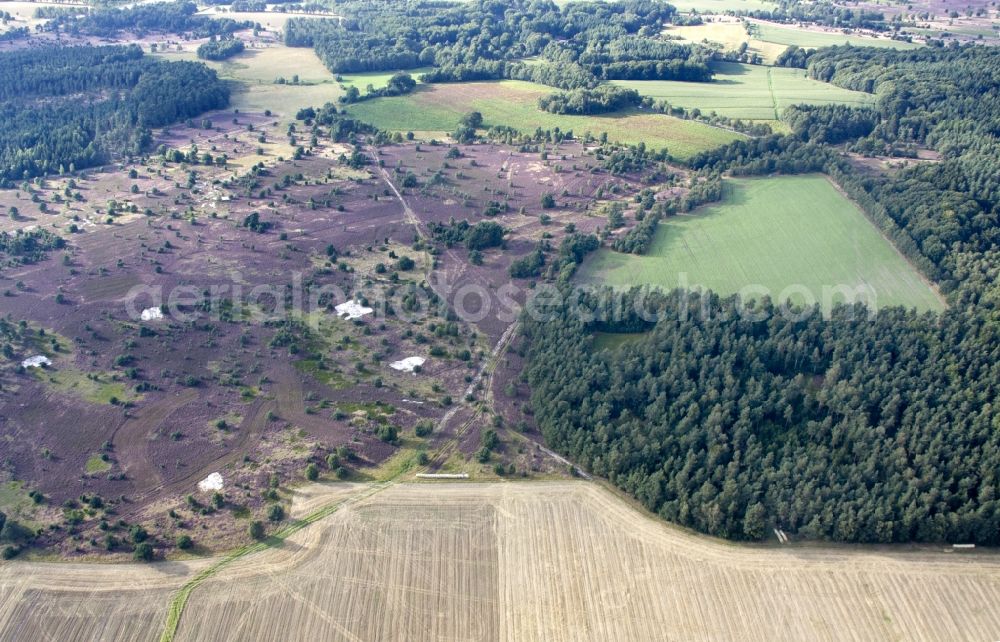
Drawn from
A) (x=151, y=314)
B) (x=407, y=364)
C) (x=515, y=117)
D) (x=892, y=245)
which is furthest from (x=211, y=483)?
(x=515, y=117)

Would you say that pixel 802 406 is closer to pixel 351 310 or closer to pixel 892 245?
pixel 892 245

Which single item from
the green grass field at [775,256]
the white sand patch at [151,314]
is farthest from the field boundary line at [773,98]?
the white sand patch at [151,314]

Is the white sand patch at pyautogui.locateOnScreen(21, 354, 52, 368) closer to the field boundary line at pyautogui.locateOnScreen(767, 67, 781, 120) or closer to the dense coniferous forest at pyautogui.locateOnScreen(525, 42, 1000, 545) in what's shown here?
the dense coniferous forest at pyautogui.locateOnScreen(525, 42, 1000, 545)

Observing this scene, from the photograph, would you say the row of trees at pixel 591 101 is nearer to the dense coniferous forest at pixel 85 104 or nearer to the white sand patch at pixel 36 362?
the dense coniferous forest at pixel 85 104

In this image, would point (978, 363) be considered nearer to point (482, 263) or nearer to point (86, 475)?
point (482, 263)

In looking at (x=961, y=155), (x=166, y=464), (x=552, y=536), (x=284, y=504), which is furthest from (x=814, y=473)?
(x=961, y=155)

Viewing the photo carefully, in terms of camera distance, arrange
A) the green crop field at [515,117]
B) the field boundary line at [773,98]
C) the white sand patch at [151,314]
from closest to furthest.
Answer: the white sand patch at [151,314] < the green crop field at [515,117] < the field boundary line at [773,98]
